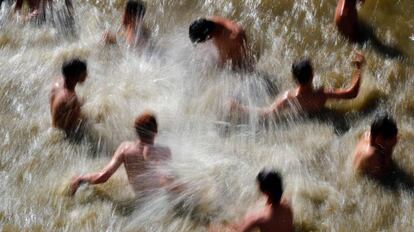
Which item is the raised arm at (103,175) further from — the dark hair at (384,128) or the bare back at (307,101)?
the dark hair at (384,128)

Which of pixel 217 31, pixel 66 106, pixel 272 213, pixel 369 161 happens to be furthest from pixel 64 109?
pixel 369 161

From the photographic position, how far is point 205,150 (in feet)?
23.8

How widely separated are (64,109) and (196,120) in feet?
3.87

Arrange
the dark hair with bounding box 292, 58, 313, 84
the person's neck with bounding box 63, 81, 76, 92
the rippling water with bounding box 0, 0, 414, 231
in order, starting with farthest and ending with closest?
the person's neck with bounding box 63, 81, 76, 92 → the dark hair with bounding box 292, 58, 313, 84 → the rippling water with bounding box 0, 0, 414, 231

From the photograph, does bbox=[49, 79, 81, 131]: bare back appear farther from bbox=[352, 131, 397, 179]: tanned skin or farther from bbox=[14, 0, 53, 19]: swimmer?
bbox=[352, 131, 397, 179]: tanned skin

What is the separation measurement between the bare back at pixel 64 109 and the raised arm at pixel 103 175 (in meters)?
0.73

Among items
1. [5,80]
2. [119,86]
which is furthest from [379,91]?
[5,80]

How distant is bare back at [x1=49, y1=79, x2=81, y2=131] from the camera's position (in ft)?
24.6

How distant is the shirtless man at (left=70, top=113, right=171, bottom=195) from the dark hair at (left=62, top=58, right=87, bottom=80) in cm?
86

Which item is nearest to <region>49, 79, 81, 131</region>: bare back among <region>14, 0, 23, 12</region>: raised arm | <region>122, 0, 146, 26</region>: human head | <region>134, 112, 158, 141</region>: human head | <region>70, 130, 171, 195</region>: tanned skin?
<region>70, 130, 171, 195</region>: tanned skin

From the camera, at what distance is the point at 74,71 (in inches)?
296

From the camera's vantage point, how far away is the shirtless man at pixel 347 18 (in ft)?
26.9

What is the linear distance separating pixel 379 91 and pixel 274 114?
1.01 meters

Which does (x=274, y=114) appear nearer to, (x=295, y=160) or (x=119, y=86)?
(x=295, y=160)
